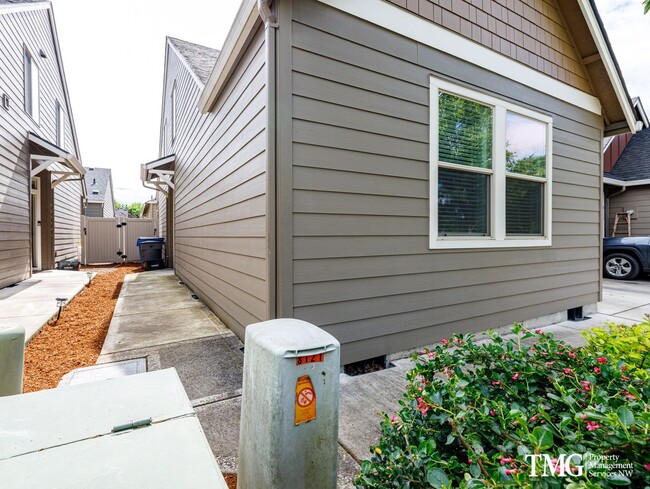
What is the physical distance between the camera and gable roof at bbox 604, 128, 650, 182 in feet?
33.3

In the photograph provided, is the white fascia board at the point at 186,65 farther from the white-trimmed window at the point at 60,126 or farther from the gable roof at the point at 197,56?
the white-trimmed window at the point at 60,126

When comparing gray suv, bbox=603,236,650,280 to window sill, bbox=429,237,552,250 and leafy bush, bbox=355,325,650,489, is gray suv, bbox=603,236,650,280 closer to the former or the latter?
window sill, bbox=429,237,552,250

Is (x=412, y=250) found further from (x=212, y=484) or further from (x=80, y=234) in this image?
(x=80, y=234)

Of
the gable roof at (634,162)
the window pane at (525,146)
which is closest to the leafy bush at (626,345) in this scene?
the window pane at (525,146)

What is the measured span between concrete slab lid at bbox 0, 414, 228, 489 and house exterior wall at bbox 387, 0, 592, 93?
11.6 feet

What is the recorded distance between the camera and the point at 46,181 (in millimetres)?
8648

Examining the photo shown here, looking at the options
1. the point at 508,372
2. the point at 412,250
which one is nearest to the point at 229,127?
the point at 412,250

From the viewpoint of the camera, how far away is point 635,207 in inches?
398

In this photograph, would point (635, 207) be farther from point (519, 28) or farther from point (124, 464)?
point (124, 464)

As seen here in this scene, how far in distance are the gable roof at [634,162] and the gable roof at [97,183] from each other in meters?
23.9

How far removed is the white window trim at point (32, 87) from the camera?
7.45 metres

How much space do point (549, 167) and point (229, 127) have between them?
3958mm

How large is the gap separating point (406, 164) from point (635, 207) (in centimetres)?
1137

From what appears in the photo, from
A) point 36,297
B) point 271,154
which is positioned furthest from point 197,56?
point 271,154
